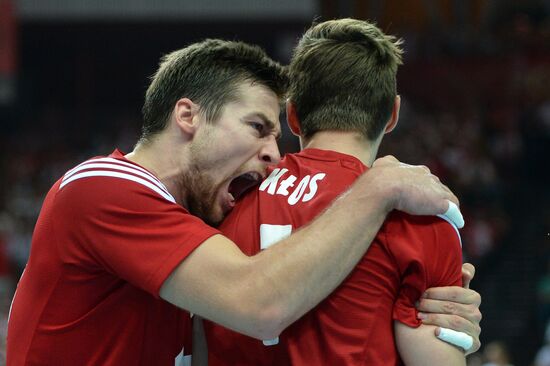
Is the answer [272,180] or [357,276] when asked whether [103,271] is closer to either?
[272,180]

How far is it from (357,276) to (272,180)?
0.44 meters

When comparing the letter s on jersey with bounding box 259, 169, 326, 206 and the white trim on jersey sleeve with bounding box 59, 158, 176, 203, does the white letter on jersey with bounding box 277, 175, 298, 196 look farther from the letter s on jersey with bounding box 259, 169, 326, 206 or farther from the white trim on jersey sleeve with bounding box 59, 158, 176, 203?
the white trim on jersey sleeve with bounding box 59, 158, 176, 203

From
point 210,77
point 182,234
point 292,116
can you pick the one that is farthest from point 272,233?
point 210,77

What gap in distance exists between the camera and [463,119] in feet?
56.9

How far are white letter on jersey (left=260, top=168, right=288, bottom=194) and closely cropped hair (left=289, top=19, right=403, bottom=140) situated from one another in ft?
0.48

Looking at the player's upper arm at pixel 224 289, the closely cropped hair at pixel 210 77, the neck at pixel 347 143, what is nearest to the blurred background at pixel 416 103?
the closely cropped hair at pixel 210 77

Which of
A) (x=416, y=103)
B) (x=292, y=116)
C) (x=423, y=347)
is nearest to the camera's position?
(x=423, y=347)

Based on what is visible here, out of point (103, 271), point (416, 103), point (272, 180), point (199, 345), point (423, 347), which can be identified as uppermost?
point (272, 180)

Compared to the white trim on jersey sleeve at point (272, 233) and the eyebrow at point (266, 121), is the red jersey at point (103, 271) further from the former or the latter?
the eyebrow at point (266, 121)

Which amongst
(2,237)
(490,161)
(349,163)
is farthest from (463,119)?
(349,163)

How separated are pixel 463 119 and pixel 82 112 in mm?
9070

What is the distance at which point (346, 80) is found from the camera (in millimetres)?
2826

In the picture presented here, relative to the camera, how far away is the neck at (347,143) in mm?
2824

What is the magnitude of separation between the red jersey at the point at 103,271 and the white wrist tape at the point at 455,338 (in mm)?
744
